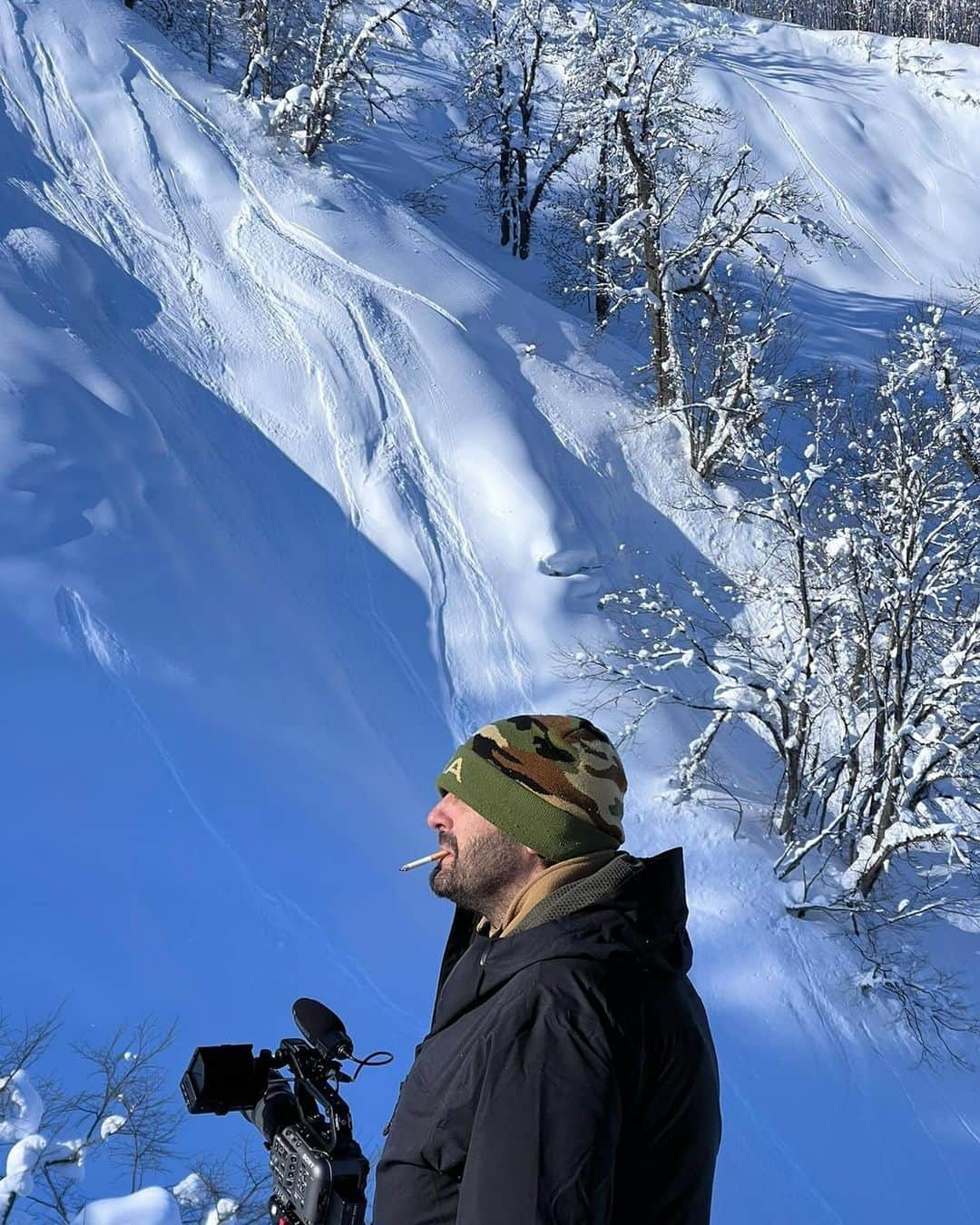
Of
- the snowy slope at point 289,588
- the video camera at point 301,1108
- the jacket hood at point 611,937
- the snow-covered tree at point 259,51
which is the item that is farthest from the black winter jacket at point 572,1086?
the snow-covered tree at point 259,51

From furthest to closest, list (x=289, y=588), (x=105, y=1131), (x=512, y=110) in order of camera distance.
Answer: (x=512, y=110) → (x=289, y=588) → (x=105, y=1131)

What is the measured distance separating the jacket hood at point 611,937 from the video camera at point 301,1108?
28 centimetres

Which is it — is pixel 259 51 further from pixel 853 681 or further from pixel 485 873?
pixel 485 873

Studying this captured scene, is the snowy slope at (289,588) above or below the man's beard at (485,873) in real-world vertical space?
below

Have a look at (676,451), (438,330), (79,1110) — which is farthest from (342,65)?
(79,1110)

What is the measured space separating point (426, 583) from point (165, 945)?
5.27 m

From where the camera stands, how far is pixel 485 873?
1923mm

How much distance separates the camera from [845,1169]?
8.15 meters

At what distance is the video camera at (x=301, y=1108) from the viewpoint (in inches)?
72.3

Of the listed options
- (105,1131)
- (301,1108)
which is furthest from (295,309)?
(301,1108)

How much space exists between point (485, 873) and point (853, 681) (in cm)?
1066

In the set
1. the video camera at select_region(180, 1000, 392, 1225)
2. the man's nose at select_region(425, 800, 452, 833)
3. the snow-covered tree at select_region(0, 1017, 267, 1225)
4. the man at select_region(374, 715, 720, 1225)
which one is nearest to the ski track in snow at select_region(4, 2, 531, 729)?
the snow-covered tree at select_region(0, 1017, 267, 1225)

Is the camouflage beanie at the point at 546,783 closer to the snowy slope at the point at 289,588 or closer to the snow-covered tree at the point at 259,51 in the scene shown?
the snowy slope at the point at 289,588

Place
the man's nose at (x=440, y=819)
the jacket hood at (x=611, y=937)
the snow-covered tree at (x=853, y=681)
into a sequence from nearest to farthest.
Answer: the jacket hood at (x=611, y=937) → the man's nose at (x=440, y=819) → the snow-covered tree at (x=853, y=681)
